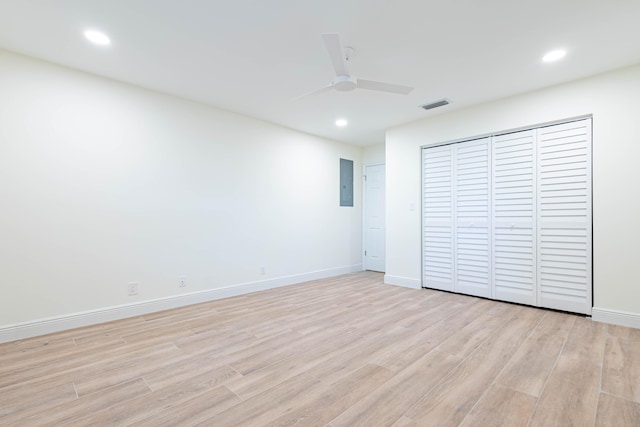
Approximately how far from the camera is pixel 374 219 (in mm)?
6059

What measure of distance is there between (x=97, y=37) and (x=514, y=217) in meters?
4.75

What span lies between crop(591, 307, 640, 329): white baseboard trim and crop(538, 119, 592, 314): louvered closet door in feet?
0.30

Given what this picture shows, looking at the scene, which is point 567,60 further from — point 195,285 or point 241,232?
point 195,285

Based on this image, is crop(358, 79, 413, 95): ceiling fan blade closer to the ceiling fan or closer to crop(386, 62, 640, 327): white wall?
the ceiling fan

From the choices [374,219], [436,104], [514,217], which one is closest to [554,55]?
[436,104]

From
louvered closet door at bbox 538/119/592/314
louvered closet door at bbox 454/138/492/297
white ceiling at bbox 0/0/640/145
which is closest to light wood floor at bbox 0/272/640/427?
louvered closet door at bbox 538/119/592/314

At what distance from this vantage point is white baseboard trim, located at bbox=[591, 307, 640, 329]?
2852 millimetres

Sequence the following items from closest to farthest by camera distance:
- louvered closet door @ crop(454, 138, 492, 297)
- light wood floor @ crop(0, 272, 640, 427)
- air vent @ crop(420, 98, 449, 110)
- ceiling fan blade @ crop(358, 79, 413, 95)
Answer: light wood floor @ crop(0, 272, 640, 427), ceiling fan blade @ crop(358, 79, 413, 95), air vent @ crop(420, 98, 449, 110), louvered closet door @ crop(454, 138, 492, 297)

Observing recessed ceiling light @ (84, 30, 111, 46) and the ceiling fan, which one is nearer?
the ceiling fan

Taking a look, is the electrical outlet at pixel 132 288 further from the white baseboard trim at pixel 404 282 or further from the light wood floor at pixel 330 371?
the white baseboard trim at pixel 404 282

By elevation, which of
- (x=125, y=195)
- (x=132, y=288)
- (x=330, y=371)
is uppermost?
(x=125, y=195)

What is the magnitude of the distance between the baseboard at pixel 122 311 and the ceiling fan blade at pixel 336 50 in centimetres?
314

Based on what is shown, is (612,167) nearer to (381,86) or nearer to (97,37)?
(381,86)

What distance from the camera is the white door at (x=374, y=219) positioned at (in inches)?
234
